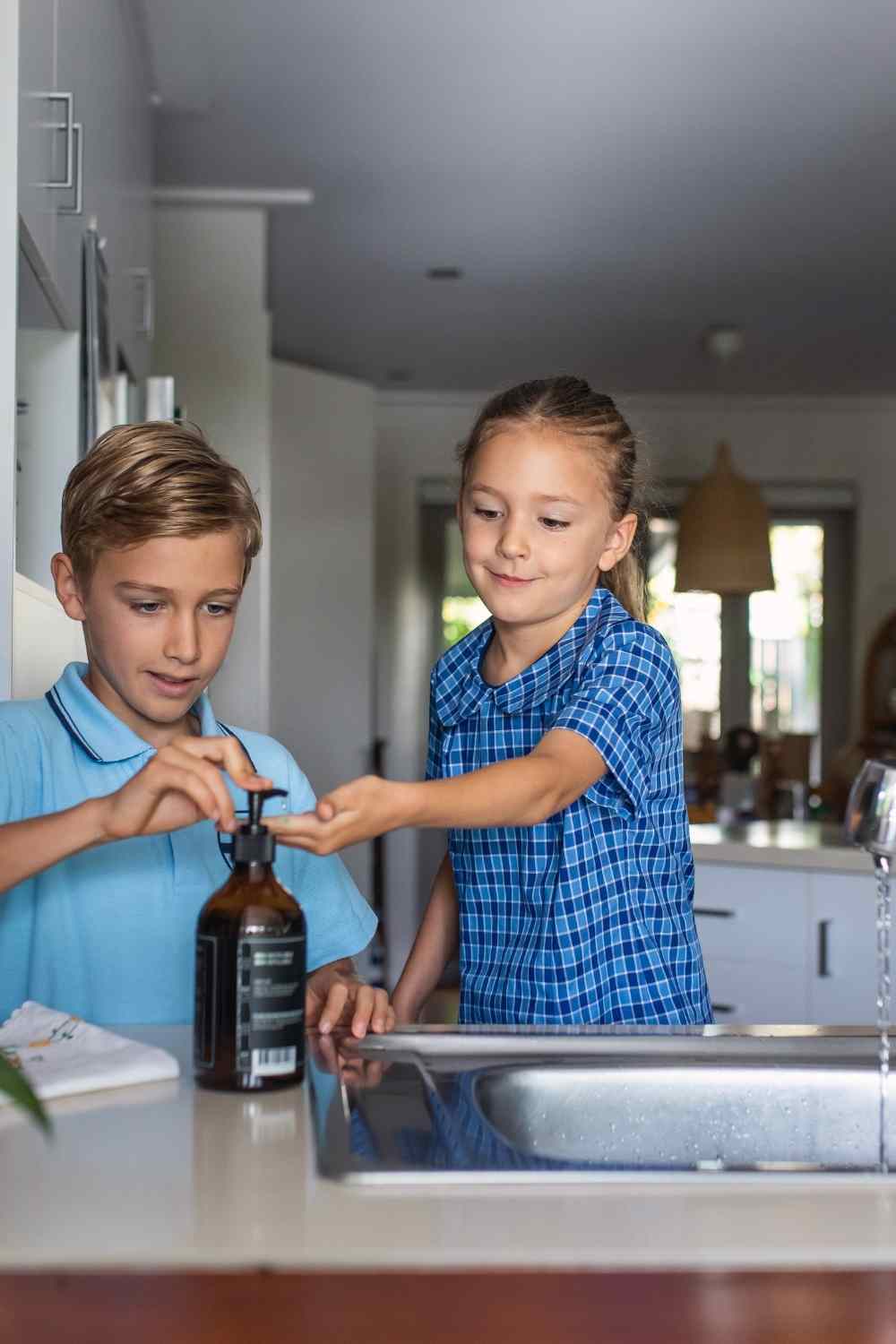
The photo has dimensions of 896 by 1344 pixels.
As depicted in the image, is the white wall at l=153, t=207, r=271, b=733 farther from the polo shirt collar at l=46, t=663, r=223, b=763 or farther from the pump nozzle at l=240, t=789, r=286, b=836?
the pump nozzle at l=240, t=789, r=286, b=836

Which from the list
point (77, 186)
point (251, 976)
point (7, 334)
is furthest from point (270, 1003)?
point (77, 186)

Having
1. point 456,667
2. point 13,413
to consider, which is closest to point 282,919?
point 456,667

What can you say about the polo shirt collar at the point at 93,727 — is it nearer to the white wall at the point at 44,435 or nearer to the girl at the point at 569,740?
the girl at the point at 569,740

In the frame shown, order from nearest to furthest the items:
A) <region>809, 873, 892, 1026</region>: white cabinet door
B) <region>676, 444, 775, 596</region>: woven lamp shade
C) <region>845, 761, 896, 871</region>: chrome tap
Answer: <region>845, 761, 896, 871</region>: chrome tap
<region>809, 873, 892, 1026</region>: white cabinet door
<region>676, 444, 775, 596</region>: woven lamp shade

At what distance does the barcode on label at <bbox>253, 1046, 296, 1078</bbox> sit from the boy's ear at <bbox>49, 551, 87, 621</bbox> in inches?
18.6

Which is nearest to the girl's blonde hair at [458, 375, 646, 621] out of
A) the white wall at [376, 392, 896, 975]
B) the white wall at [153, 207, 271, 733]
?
the white wall at [153, 207, 271, 733]

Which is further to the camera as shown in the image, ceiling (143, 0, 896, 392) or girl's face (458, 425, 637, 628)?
ceiling (143, 0, 896, 392)

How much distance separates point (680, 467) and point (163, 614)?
601cm

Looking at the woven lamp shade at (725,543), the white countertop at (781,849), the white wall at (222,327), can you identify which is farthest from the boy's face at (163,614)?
the woven lamp shade at (725,543)

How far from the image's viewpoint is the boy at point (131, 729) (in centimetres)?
117

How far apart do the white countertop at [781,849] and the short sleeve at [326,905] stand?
5.66 ft

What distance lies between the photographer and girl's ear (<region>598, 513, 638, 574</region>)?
1.43 meters

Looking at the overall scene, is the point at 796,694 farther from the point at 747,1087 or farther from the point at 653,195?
the point at 747,1087

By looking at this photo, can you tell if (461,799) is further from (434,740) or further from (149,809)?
(434,740)
